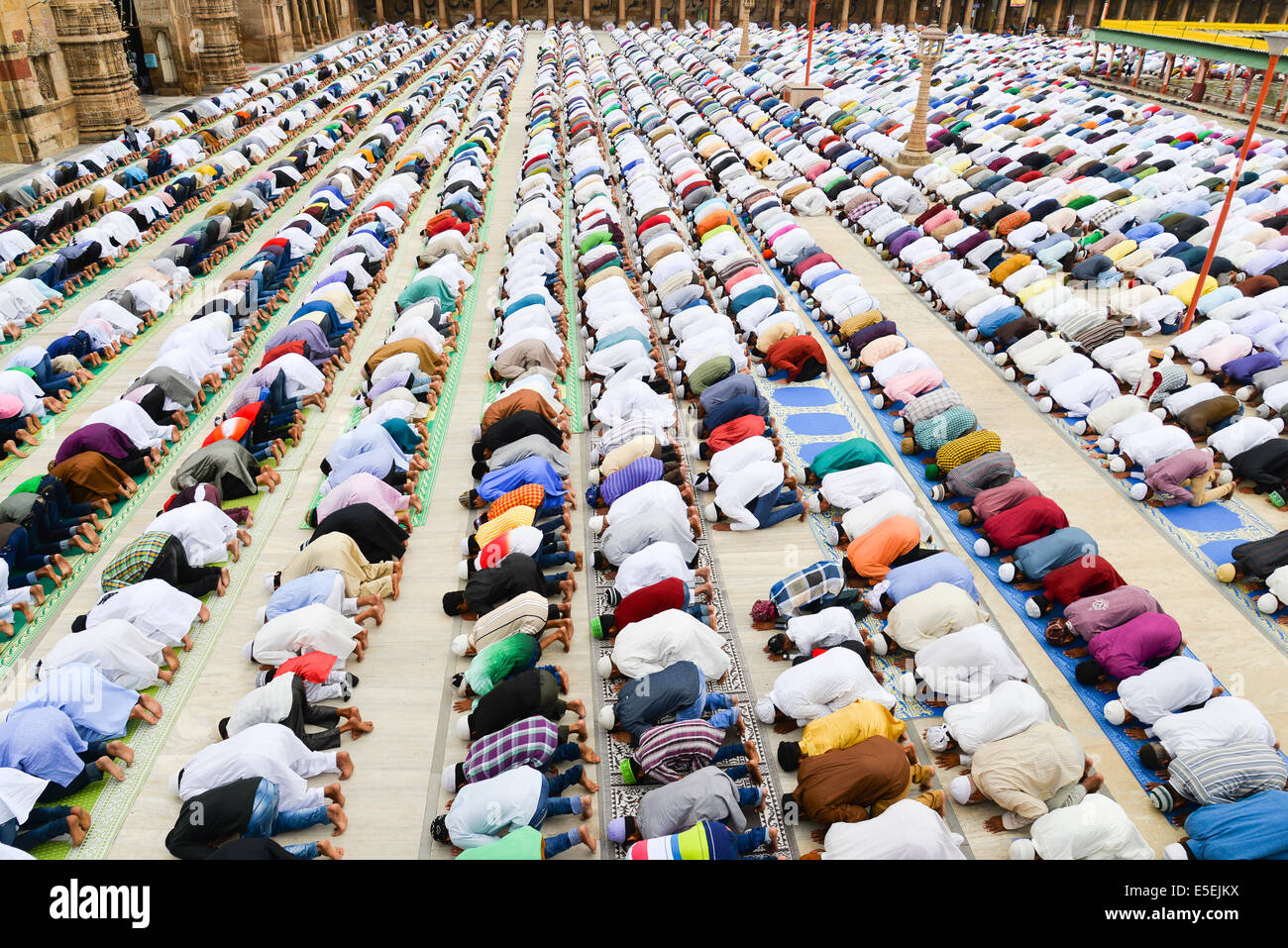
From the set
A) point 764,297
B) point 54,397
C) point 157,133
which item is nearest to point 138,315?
point 54,397

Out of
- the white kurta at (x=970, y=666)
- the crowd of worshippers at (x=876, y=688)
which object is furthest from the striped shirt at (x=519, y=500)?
the white kurta at (x=970, y=666)

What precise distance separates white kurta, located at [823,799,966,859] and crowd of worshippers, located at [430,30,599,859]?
4.36 ft

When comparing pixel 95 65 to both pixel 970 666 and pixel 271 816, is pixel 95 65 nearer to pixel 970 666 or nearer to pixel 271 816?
pixel 271 816

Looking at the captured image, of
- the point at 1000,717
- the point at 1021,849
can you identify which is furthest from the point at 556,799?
the point at 1000,717

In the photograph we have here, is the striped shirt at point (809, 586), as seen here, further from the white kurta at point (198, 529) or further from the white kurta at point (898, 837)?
the white kurta at point (198, 529)

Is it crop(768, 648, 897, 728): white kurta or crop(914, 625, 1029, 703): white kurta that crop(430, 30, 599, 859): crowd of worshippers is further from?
crop(914, 625, 1029, 703): white kurta

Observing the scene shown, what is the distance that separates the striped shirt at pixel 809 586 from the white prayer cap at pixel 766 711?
872mm

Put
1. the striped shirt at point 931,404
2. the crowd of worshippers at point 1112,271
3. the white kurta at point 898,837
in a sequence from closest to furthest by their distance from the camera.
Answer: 1. the white kurta at point 898,837
2. the crowd of worshippers at point 1112,271
3. the striped shirt at point 931,404

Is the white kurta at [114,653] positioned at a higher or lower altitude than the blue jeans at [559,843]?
higher

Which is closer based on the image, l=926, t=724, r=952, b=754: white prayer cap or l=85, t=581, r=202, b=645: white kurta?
l=926, t=724, r=952, b=754: white prayer cap

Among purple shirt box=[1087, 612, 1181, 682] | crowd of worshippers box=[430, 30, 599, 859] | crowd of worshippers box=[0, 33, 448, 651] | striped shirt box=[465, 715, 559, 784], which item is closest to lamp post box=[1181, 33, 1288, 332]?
purple shirt box=[1087, 612, 1181, 682]

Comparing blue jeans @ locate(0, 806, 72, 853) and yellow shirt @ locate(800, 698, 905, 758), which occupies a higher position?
yellow shirt @ locate(800, 698, 905, 758)

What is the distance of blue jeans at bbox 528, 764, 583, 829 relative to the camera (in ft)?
15.7

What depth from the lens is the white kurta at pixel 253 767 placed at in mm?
4898
